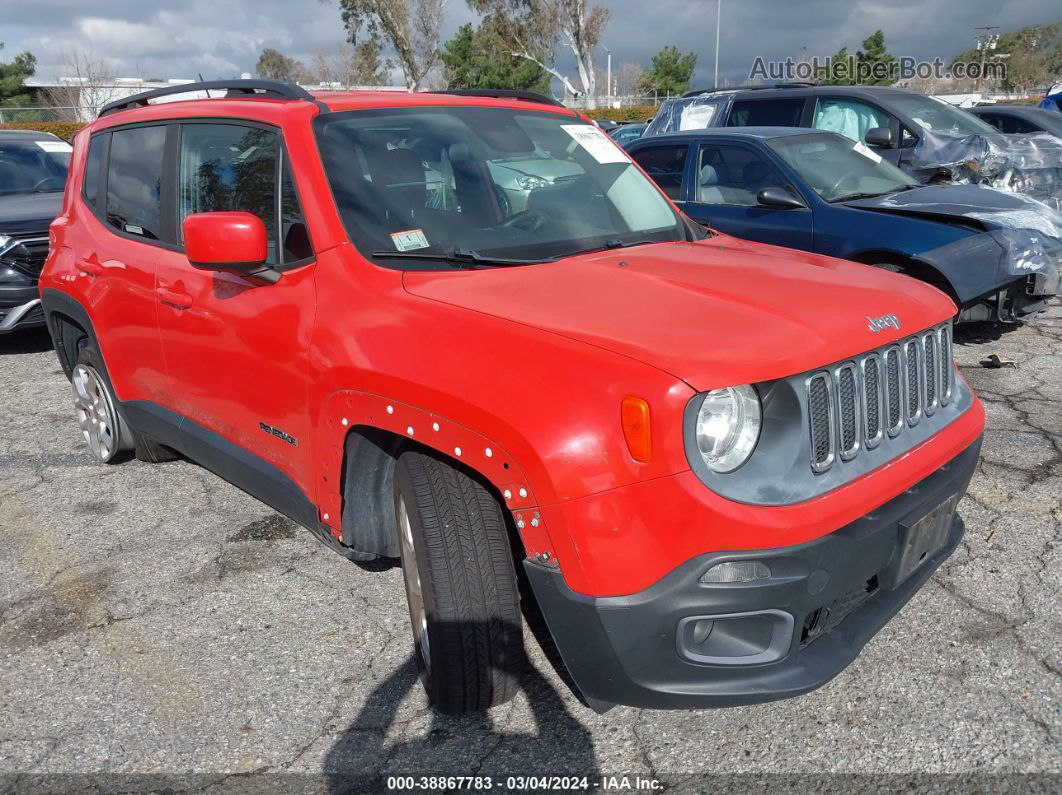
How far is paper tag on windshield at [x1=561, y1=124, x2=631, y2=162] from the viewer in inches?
148

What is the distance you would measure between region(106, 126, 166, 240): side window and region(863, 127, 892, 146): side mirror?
631cm

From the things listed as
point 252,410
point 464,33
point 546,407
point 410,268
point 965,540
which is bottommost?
point 965,540

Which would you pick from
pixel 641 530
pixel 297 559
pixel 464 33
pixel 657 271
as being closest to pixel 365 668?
pixel 297 559

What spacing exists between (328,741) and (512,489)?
3.54ft

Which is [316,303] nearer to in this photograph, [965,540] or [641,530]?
[641,530]

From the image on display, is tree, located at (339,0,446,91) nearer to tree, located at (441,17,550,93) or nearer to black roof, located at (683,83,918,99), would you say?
tree, located at (441,17,550,93)

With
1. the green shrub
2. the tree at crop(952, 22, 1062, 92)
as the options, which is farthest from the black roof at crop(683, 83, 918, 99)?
the tree at crop(952, 22, 1062, 92)

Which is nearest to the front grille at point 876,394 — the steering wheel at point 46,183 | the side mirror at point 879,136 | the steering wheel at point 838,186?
the steering wheel at point 838,186

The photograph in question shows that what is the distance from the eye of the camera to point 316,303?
2869mm

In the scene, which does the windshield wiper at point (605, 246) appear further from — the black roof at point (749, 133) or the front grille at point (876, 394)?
the black roof at point (749, 133)

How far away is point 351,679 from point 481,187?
1768mm

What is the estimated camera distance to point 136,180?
4.05 meters

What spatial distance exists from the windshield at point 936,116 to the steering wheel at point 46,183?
795 cm

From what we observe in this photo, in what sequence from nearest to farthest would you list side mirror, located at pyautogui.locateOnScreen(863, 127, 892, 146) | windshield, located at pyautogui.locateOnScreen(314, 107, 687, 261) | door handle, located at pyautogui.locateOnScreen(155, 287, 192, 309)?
windshield, located at pyautogui.locateOnScreen(314, 107, 687, 261)
door handle, located at pyautogui.locateOnScreen(155, 287, 192, 309)
side mirror, located at pyautogui.locateOnScreen(863, 127, 892, 146)
